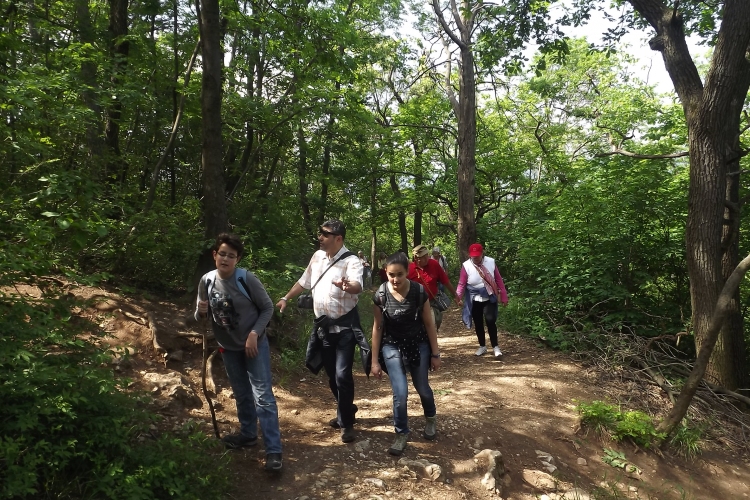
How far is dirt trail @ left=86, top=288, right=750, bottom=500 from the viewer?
138 inches

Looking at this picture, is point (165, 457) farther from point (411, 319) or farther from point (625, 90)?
point (625, 90)

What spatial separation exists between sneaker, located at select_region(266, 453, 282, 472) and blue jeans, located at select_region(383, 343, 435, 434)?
→ 3.37 feet

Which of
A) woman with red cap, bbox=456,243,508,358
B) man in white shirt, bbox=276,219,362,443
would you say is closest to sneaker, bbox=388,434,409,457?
man in white shirt, bbox=276,219,362,443

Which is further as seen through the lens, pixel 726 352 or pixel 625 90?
pixel 625 90

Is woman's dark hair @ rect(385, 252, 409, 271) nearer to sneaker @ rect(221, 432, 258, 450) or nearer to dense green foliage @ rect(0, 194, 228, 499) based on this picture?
sneaker @ rect(221, 432, 258, 450)

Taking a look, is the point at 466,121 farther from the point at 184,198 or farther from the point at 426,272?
the point at 184,198

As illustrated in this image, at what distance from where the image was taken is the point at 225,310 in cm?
341

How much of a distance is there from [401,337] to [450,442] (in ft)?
4.01

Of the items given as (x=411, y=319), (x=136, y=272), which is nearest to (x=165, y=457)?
(x=411, y=319)

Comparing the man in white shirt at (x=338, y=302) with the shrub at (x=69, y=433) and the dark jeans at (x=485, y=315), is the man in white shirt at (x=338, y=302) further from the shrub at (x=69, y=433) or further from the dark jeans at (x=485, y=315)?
the dark jeans at (x=485, y=315)

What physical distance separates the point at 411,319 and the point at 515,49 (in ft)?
21.9

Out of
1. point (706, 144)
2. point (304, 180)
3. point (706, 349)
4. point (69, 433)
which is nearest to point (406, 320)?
point (69, 433)

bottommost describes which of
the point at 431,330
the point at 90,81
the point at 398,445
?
the point at 398,445

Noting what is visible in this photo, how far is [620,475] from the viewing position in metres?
4.36
